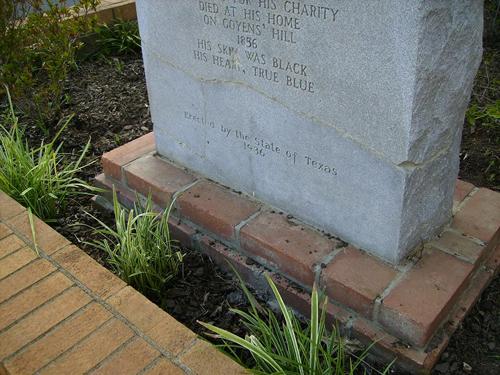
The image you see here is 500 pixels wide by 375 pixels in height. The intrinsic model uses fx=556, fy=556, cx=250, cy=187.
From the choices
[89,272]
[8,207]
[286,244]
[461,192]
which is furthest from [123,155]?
[461,192]

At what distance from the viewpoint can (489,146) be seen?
2.97 m

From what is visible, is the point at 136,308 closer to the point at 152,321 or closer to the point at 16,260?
the point at 152,321

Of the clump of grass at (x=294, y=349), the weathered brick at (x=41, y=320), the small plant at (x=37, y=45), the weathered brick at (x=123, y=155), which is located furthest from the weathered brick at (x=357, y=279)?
the small plant at (x=37, y=45)

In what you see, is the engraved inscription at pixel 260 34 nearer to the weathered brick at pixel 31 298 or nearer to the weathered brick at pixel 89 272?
the weathered brick at pixel 89 272

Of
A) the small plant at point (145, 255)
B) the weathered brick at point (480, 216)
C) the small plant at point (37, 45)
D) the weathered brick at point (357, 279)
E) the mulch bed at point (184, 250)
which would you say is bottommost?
the mulch bed at point (184, 250)

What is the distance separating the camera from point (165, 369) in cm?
167

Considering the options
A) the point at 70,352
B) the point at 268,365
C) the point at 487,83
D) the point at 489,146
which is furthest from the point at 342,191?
the point at 487,83

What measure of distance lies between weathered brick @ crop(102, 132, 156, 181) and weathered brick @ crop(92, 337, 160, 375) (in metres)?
1.11

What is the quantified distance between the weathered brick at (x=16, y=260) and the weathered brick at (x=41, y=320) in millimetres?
260

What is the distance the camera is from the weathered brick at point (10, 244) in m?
2.19

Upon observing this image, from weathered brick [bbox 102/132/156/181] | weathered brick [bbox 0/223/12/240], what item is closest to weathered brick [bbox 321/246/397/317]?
weathered brick [bbox 102/132/156/181]

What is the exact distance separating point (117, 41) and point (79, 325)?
2.96 meters

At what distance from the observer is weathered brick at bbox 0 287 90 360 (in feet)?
5.88

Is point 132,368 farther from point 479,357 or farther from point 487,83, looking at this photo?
point 487,83
